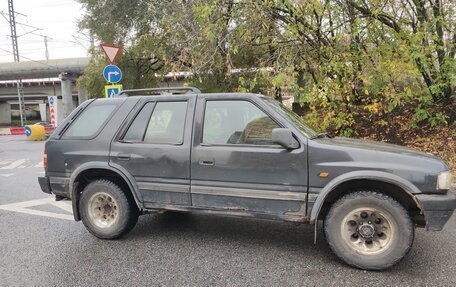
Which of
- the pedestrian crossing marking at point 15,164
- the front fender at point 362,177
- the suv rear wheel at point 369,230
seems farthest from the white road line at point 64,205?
the pedestrian crossing marking at point 15,164

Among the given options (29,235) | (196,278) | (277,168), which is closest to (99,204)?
(29,235)

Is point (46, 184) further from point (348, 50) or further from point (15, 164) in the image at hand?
point (15, 164)

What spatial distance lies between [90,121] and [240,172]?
2.12m

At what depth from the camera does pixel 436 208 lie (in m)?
3.20

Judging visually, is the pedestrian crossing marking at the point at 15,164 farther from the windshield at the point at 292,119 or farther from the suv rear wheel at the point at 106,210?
the windshield at the point at 292,119

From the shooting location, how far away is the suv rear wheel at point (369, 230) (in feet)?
10.9

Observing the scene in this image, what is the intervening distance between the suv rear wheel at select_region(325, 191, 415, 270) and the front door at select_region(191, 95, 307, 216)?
1.27 feet

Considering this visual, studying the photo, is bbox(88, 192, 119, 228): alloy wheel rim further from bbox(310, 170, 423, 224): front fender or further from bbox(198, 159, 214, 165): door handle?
bbox(310, 170, 423, 224): front fender

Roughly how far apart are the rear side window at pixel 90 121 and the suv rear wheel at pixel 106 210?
64 cm

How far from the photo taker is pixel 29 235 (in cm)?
459

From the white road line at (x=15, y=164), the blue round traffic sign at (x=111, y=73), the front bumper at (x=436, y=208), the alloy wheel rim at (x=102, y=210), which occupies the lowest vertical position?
the white road line at (x=15, y=164)

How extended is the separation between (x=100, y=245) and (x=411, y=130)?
7.92 meters

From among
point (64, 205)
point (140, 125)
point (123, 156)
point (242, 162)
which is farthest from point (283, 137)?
point (64, 205)

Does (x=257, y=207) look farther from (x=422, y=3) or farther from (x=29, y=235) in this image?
(x=422, y=3)
